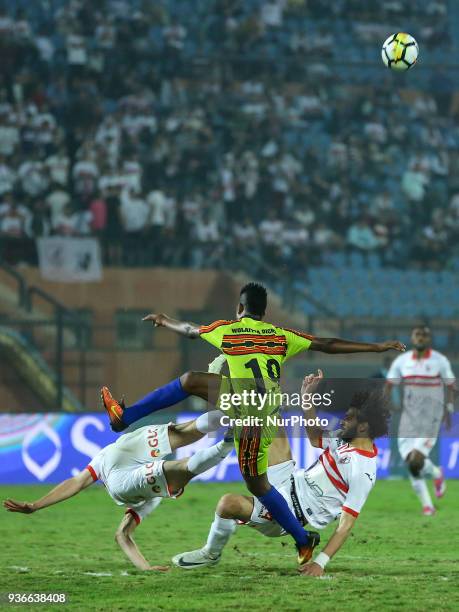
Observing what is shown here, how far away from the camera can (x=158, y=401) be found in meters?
8.39

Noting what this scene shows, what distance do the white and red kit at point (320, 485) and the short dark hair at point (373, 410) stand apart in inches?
5.7

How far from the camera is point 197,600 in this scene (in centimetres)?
720

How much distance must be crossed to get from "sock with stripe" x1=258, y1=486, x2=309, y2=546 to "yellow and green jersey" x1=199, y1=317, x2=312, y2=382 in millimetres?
749

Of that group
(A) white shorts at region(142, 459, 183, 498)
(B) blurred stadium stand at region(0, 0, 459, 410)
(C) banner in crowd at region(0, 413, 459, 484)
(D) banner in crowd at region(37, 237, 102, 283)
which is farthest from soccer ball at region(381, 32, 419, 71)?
(A) white shorts at region(142, 459, 183, 498)

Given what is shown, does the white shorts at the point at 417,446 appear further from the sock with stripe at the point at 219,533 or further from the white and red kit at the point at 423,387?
the sock with stripe at the point at 219,533

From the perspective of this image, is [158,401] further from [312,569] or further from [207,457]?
[312,569]

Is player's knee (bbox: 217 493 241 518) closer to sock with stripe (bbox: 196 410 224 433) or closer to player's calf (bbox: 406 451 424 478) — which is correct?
sock with stripe (bbox: 196 410 224 433)

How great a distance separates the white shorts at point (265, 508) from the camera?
809 centimetres

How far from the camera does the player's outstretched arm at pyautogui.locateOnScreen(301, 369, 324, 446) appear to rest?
25.7 feet

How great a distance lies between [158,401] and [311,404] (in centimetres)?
112

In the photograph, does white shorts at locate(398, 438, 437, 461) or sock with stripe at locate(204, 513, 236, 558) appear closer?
sock with stripe at locate(204, 513, 236, 558)

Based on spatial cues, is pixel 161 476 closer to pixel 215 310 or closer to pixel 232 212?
pixel 215 310

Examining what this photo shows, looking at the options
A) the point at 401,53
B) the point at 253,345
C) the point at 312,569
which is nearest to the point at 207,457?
the point at 253,345

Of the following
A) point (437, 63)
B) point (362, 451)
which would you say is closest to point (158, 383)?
point (362, 451)
